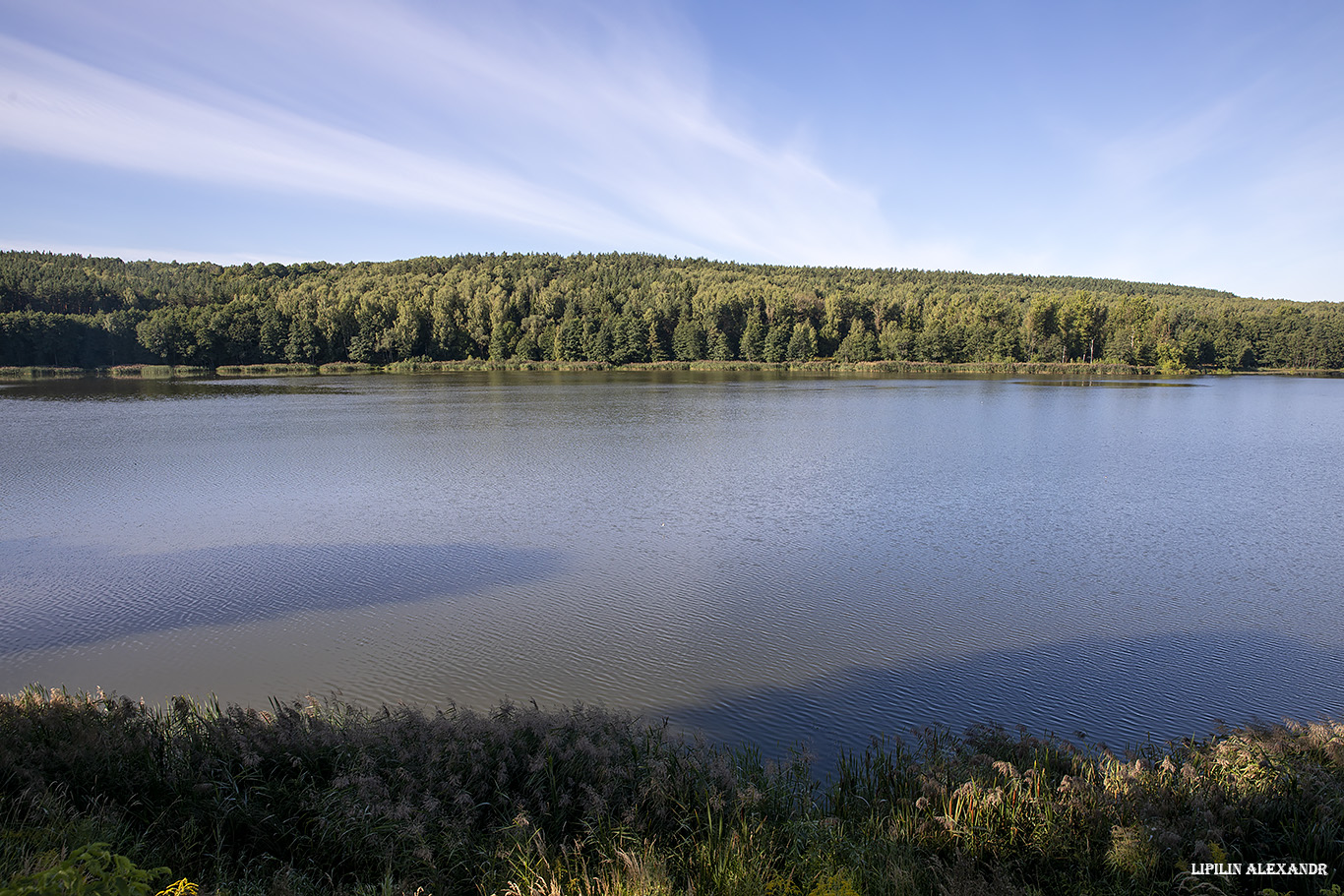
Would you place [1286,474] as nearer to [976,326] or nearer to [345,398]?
[345,398]

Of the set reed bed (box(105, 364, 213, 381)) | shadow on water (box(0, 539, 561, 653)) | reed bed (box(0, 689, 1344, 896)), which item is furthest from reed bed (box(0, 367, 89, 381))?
reed bed (box(0, 689, 1344, 896))

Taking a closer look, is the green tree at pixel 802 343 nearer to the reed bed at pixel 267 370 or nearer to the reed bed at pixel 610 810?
the reed bed at pixel 267 370

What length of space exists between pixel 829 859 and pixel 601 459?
1635 centimetres

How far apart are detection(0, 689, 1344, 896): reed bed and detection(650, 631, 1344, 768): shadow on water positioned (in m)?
1.02

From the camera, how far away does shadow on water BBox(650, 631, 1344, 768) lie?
604cm

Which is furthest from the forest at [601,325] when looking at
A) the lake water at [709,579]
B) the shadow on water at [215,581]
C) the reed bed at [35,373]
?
the shadow on water at [215,581]

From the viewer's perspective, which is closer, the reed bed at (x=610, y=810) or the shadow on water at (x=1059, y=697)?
the reed bed at (x=610, y=810)

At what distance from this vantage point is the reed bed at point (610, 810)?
353 cm

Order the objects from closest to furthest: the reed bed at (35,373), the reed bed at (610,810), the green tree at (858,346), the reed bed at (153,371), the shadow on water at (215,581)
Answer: the reed bed at (610,810)
the shadow on water at (215,581)
the reed bed at (35,373)
the reed bed at (153,371)
the green tree at (858,346)

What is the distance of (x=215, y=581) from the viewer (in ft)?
32.6

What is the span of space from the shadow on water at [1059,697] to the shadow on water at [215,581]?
4625 millimetres

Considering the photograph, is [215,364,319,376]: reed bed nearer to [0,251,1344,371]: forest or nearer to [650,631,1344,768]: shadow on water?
[0,251,1344,371]: forest

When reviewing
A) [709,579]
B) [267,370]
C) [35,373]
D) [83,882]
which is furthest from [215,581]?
[35,373]

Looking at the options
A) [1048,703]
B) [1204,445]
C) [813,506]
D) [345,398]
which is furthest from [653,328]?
[1048,703]
